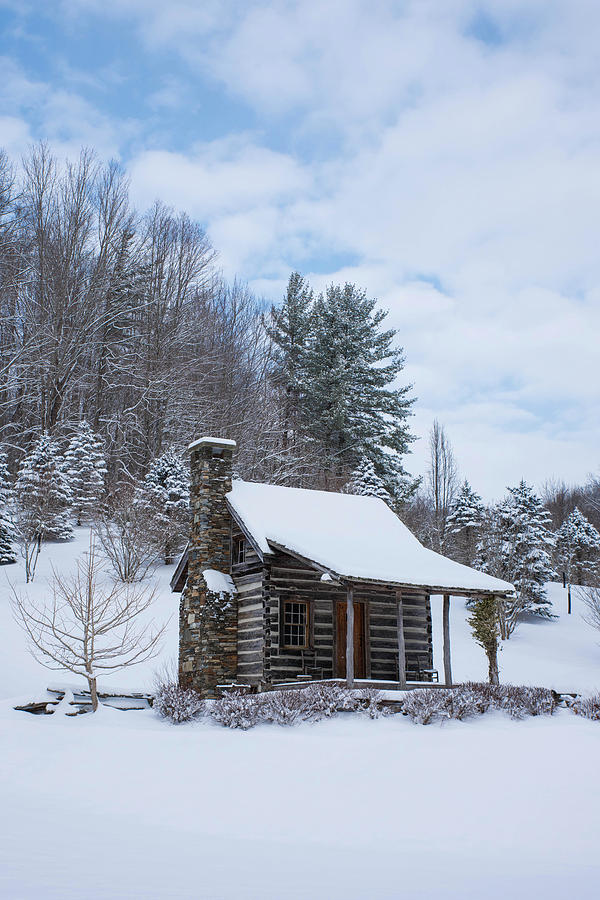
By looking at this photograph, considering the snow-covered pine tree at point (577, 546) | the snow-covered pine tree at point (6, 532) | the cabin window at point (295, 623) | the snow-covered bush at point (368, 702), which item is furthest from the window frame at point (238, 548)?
the snow-covered pine tree at point (577, 546)

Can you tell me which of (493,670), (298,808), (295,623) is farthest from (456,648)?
(298,808)

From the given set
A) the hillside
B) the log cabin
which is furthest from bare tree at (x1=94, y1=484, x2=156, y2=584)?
the log cabin

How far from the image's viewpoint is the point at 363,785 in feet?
38.6

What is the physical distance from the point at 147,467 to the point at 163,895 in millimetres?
34265

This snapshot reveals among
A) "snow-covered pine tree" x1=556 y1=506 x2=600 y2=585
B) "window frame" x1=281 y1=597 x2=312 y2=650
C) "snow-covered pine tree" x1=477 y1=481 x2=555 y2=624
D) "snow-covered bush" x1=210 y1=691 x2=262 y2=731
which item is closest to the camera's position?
"snow-covered bush" x1=210 y1=691 x2=262 y2=731

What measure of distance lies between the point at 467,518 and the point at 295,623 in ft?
79.7

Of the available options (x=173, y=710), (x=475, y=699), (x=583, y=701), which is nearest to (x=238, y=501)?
(x=173, y=710)

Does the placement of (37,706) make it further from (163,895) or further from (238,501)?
(163,895)

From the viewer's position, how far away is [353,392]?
4506 centimetres

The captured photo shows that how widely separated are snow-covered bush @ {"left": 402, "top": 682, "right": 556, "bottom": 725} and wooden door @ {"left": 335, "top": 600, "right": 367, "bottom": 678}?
3.35 metres

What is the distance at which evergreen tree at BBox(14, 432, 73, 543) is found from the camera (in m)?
31.2

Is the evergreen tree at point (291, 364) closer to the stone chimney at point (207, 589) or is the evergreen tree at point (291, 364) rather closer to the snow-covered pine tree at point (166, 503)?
the snow-covered pine tree at point (166, 503)

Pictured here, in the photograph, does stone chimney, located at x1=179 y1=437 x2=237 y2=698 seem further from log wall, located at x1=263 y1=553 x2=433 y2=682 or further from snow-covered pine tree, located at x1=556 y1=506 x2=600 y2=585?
snow-covered pine tree, located at x1=556 y1=506 x2=600 y2=585

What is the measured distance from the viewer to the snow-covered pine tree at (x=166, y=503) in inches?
1281
